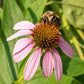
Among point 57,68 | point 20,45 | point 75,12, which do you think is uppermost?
point 20,45

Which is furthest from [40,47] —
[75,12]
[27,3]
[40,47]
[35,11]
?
[75,12]

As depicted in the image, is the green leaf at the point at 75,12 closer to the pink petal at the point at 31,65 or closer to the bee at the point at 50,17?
the bee at the point at 50,17

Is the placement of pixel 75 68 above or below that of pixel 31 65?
below

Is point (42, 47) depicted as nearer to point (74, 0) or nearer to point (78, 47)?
point (78, 47)

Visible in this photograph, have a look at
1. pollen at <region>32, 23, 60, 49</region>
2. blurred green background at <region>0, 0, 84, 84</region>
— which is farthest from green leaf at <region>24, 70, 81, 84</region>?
pollen at <region>32, 23, 60, 49</region>

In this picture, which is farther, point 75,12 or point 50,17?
point 75,12

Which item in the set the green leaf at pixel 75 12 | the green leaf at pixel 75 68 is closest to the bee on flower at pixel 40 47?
the green leaf at pixel 75 68

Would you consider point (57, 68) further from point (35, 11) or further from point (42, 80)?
point (35, 11)

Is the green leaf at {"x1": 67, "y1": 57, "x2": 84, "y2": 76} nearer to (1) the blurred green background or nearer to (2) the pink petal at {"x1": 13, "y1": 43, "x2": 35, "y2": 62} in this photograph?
(1) the blurred green background
